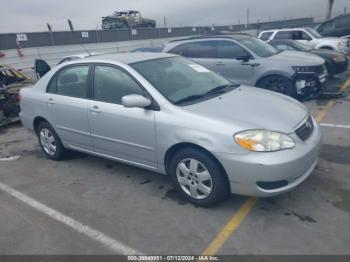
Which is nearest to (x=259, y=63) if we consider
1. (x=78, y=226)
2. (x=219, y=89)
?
(x=219, y=89)

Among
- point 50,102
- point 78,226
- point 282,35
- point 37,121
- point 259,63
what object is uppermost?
point 282,35

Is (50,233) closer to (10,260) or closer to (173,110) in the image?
(10,260)

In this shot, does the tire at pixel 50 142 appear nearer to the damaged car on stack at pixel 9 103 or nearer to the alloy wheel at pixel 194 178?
the alloy wheel at pixel 194 178

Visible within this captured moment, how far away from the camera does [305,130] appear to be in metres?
3.41

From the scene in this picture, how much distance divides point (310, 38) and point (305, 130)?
11638 mm

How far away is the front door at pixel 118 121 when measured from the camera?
3664mm

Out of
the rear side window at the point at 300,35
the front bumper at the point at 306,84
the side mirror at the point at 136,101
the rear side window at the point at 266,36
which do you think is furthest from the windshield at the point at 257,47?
the rear side window at the point at 300,35

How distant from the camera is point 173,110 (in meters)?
3.42

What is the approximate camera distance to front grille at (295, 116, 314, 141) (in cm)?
327

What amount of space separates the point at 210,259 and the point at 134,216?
1.03m

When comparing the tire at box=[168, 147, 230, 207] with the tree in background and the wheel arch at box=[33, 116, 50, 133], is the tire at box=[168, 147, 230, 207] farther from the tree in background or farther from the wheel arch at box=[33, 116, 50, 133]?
the tree in background

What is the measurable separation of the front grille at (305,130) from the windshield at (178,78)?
1.15 metres

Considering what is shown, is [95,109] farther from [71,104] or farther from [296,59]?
[296,59]

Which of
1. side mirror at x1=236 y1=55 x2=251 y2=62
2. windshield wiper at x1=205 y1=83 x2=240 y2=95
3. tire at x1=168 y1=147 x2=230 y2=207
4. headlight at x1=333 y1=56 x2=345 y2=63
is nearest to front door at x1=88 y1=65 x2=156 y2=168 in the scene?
tire at x1=168 y1=147 x2=230 y2=207
